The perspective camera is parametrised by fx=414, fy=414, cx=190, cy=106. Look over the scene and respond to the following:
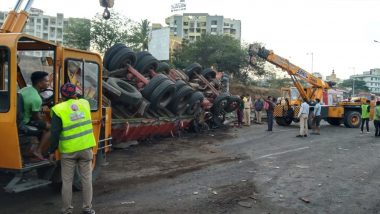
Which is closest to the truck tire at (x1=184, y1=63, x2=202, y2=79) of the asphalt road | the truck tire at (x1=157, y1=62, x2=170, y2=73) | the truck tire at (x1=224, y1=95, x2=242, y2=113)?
the truck tire at (x1=224, y1=95, x2=242, y2=113)

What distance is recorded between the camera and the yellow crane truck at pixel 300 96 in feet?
67.1

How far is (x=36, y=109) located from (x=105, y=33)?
39.8 m

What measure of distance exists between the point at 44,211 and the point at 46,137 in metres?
0.98

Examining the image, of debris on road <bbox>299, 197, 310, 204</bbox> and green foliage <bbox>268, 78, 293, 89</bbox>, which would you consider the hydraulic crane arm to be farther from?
green foliage <bbox>268, 78, 293, 89</bbox>

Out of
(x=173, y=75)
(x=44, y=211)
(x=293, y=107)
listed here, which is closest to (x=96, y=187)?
(x=44, y=211)

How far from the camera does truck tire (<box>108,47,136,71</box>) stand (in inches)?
506

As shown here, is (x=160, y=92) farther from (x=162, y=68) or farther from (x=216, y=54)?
(x=216, y=54)

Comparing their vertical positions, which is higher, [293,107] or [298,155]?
[293,107]

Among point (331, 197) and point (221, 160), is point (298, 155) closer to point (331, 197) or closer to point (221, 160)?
point (221, 160)

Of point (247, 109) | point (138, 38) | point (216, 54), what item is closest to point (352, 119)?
point (247, 109)

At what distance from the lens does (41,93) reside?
5.93 metres

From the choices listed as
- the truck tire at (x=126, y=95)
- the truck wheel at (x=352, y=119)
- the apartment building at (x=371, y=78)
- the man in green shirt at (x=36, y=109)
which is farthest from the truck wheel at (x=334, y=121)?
the apartment building at (x=371, y=78)

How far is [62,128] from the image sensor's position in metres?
5.00

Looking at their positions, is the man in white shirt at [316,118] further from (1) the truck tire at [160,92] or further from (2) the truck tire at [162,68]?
(1) the truck tire at [160,92]
